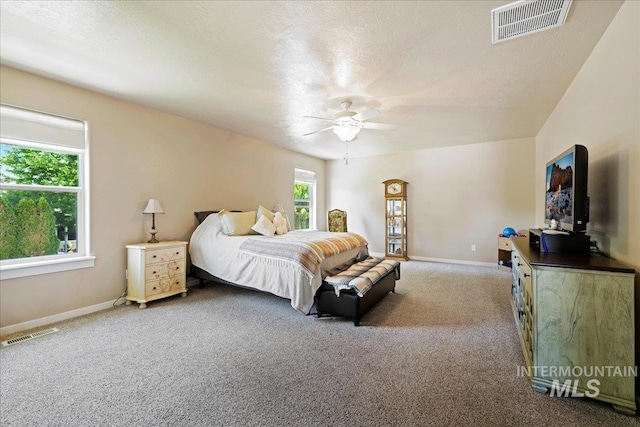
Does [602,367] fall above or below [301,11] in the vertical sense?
below

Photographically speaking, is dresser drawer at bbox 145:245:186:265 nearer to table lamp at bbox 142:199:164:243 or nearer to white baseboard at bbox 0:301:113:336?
table lamp at bbox 142:199:164:243

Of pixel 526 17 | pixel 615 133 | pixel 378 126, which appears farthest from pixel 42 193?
pixel 615 133

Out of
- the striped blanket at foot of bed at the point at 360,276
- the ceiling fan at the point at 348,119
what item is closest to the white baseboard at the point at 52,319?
the striped blanket at foot of bed at the point at 360,276

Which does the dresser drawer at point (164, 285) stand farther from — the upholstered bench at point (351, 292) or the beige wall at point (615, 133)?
the beige wall at point (615, 133)

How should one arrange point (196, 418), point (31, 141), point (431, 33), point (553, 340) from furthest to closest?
point (31, 141) → point (431, 33) → point (553, 340) → point (196, 418)

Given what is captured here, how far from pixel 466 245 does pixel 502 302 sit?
2.56 meters

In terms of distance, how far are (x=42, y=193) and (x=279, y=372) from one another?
126 inches

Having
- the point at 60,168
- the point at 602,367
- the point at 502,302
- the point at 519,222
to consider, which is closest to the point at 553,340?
the point at 602,367

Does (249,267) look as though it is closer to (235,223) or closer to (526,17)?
(235,223)

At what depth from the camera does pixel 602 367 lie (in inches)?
64.6

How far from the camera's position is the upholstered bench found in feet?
9.46

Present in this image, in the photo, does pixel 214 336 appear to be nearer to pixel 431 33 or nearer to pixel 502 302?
pixel 431 33

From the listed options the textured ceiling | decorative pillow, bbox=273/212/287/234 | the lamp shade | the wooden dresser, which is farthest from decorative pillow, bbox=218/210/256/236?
the wooden dresser

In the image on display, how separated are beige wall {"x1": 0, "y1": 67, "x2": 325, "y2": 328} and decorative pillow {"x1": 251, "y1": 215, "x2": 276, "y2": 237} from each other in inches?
37.8
